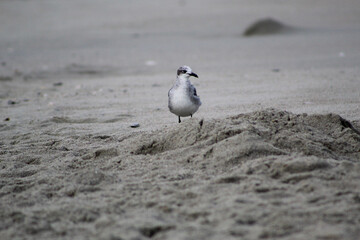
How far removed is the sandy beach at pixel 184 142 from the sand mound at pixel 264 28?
0.62 meters

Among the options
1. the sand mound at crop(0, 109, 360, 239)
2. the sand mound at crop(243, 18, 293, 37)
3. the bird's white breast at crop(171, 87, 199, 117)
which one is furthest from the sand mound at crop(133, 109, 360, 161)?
the sand mound at crop(243, 18, 293, 37)

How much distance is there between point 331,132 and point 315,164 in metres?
1.07

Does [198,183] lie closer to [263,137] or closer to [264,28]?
[263,137]

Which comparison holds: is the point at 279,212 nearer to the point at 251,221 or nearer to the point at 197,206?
the point at 251,221

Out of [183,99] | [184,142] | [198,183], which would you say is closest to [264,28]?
[183,99]

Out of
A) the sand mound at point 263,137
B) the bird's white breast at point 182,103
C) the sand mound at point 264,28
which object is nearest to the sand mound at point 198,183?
the sand mound at point 263,137

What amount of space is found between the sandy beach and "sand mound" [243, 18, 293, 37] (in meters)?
0.62

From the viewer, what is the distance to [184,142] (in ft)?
14.3

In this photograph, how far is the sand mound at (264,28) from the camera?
543 inches

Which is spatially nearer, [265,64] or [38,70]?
[265,64]

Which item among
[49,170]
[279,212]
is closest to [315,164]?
[279,212]

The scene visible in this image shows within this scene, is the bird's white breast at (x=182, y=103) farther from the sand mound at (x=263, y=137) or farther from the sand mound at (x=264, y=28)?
the sand mound at (x=264, y=28)

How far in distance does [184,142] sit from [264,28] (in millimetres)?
10286

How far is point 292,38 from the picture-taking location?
42.4ft
